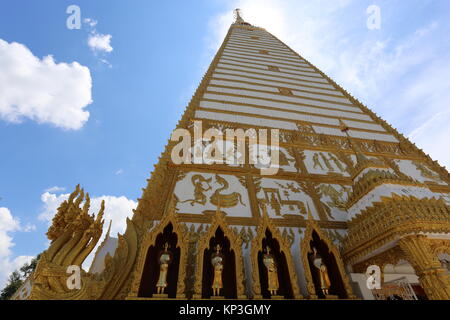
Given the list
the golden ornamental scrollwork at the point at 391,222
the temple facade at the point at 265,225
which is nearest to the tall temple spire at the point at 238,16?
the temple facade at the point at 265,225

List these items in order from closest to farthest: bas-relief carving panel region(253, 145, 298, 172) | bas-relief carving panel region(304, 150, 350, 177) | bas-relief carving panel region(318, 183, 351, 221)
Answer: bas-relief carving panel region(318, 183, 351, 221)
bas-relief carving panel region(253, 145, 298, 172)
bas-relief carving panel region(304, 150, 350, 177)

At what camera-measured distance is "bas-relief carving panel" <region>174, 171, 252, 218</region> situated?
456cm

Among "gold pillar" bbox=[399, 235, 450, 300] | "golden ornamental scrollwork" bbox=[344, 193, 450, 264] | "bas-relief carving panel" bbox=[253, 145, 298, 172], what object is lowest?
"gold pillar" bbox=[399, 235, 450, 300]

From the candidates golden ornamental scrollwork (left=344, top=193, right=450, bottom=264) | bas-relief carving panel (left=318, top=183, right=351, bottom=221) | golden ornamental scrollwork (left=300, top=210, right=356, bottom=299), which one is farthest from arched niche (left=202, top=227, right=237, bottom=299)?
bas-relief carving panel (left=318, top=183, right=351, bottom=221)

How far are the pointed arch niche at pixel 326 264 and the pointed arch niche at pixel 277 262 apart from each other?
0.72ft

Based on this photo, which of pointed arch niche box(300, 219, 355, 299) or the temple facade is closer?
the temple facade

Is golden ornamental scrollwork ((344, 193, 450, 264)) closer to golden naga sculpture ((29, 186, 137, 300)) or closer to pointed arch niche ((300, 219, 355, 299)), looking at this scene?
pointed arch niche ((300, 219, 355, 299))

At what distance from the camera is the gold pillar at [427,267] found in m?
2.66

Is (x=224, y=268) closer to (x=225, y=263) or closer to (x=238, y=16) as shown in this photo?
(x=225, y=263)

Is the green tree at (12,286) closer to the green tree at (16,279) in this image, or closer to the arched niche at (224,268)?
the green tree at (16,279)

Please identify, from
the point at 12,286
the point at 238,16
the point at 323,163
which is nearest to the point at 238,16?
the point at 238,16

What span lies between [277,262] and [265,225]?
1.93 ft

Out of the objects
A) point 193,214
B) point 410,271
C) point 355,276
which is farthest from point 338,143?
point 193,214

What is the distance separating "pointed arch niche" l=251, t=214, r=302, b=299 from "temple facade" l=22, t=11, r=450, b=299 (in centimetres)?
2
